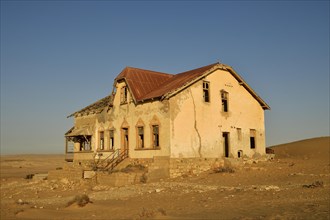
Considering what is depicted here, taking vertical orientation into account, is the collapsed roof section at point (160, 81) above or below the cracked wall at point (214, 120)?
above

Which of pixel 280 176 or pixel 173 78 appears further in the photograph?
pixel 173 78

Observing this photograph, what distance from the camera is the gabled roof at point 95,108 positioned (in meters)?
31.7

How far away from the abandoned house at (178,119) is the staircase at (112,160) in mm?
84

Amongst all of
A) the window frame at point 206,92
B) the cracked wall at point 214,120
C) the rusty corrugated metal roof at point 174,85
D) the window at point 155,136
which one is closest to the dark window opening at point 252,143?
the cracked wall at point 214,120

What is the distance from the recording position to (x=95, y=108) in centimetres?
3288

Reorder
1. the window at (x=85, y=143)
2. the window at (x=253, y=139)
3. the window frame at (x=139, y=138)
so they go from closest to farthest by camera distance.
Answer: the window frame at (x=139, y=138) < the window at (x=253, y=139) < the window at (x=85, y=143)

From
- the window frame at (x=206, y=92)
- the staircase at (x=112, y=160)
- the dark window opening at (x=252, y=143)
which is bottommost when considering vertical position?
the staircase at (x=112, y=160)

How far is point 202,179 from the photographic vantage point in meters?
22.2

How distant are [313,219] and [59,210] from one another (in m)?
9.68

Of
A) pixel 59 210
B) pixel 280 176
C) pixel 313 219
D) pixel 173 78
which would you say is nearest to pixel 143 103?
pixel 173 78

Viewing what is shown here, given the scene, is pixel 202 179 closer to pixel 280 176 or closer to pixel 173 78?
pixel 280 176

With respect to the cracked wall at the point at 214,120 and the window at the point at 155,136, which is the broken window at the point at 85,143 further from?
the cracked wall at the point at 214,120

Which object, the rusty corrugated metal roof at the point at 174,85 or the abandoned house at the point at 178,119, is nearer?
the abandoned house at the point at 178,119

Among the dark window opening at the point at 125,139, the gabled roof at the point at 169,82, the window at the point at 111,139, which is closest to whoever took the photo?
the gabled roof at the point at 169,82
